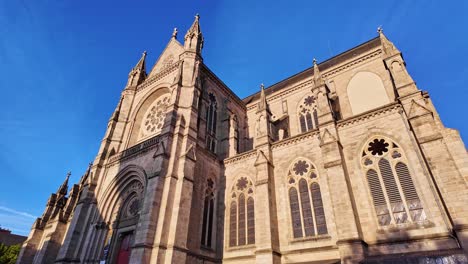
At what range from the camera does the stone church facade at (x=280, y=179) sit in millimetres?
10508

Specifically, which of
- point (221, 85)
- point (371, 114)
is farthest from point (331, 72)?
point (221, 85)

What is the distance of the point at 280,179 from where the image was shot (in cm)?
1503

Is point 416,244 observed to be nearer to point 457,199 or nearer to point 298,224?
point 457,199

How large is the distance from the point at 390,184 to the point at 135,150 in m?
15.4

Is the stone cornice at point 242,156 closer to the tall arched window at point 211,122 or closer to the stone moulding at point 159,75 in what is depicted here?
the tall arched window at point 211,122

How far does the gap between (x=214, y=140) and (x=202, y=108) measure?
271 centimetres

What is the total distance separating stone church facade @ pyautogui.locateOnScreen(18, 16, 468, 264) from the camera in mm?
10508

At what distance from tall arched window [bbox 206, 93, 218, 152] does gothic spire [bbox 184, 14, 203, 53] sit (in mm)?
4007

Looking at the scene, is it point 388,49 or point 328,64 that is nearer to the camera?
point 388,49

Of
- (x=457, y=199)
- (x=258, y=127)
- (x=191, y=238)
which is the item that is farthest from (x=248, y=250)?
(x=457, y=199)

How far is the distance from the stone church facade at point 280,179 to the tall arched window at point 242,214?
0.07 m

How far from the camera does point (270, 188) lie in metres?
14.5

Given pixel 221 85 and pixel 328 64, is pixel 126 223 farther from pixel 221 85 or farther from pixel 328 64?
pixel 328 64

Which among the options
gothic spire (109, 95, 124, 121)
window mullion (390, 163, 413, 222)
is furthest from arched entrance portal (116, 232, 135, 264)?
window mullion (390, 163, 413, 222)
